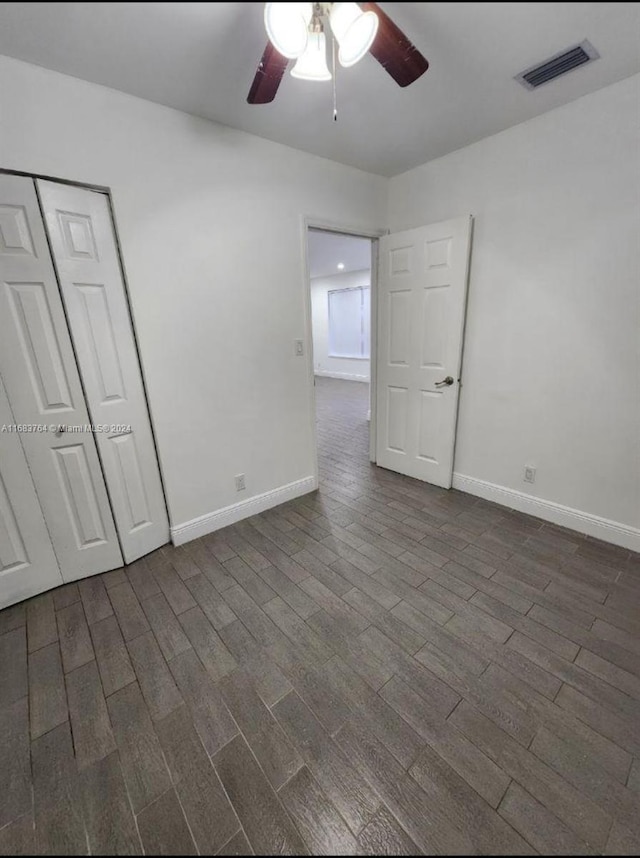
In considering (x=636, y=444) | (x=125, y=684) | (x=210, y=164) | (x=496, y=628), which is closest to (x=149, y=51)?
(x=210, y=164)

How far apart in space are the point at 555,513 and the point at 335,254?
5.46 metres

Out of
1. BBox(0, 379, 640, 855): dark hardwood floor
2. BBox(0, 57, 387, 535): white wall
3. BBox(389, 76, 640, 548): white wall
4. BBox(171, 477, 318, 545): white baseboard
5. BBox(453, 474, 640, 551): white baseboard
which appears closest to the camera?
BBox(0, 379, 640, 855): dark hardwood floor

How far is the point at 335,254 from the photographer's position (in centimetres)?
612

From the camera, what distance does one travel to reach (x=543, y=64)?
60.6 inches

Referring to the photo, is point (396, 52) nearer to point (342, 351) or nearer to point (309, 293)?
point (309, 293)

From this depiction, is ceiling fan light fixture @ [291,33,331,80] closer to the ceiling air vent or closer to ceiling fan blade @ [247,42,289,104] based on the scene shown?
ceiling fan blade @ [247,42,289,104]

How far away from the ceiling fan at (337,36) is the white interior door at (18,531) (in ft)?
5.88

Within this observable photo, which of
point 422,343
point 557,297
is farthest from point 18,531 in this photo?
point 557,297

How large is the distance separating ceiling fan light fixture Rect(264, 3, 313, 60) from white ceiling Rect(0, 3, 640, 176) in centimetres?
3

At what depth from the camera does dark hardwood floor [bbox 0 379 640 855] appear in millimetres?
960

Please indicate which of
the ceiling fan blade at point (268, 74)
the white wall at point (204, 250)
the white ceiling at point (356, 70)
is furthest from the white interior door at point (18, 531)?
the ceiling fan blade at point (268, 74)

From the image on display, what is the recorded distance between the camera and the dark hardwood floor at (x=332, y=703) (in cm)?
96

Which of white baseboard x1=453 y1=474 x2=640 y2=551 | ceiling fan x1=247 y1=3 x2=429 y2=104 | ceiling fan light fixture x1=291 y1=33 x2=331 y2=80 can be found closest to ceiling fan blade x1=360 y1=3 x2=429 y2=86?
ceiling fan x1=247 y1=3 x2=429 y2=104

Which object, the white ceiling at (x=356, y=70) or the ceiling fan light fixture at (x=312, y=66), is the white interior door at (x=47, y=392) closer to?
the white ceiling at (x=356, y=70)
